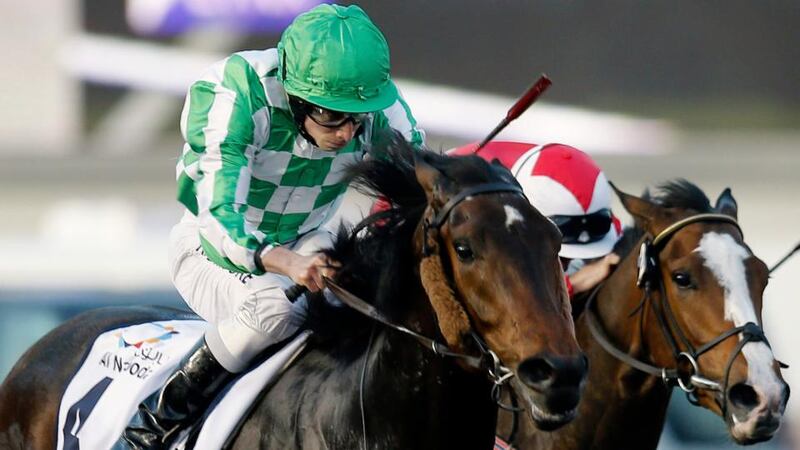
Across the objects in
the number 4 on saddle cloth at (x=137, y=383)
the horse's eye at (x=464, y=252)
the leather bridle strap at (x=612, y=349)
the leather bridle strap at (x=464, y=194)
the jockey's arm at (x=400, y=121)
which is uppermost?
the leather bridle strap at (x=464, y=194)

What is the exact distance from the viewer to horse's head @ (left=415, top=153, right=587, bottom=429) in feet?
9.87

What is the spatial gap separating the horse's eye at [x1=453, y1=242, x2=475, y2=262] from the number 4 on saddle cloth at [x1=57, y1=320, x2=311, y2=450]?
28.3 inches

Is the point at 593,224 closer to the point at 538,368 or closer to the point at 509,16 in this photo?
the point at 538,368

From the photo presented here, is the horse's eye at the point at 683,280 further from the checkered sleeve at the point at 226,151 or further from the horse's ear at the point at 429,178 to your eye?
the checkered sleeve at the point at 226,151

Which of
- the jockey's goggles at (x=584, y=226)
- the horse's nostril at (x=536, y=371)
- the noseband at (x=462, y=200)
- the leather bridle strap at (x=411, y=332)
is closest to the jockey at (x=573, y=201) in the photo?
the jockey's goggles at (x=584, y=226)

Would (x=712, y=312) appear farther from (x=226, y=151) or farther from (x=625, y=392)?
(x=226, y=151)

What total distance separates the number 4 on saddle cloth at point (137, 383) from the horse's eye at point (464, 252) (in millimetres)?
718

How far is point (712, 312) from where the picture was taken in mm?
4113

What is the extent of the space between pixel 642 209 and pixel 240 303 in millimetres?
1280

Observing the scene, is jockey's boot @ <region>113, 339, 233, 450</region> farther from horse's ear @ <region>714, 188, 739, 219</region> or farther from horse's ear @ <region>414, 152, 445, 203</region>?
horse's ear @ <region>714, 188, 739, 219</region>

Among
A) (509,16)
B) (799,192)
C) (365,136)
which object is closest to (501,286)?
(365,136)

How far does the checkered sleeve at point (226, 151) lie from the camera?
3463 millimetres

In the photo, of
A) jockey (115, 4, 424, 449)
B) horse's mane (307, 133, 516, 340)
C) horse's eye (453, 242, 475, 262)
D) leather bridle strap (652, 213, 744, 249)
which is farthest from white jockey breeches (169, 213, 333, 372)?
leather bridle strap (652, 213, 744, 249)

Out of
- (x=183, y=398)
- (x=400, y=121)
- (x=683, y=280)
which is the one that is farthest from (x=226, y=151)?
(x=683, y=280)
